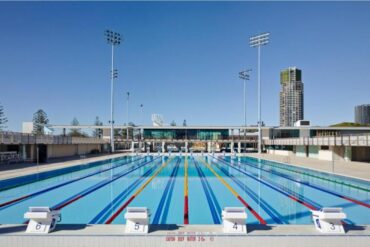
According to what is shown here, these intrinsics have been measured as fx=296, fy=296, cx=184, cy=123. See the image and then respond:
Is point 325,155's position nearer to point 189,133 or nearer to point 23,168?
point 23,168

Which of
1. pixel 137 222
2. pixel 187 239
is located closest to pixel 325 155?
pixel 187 239

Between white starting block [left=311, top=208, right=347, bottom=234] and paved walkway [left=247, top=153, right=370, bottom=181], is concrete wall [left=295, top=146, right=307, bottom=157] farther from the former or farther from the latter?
white starting block [left=311, top=208, right=347, bottom=234]

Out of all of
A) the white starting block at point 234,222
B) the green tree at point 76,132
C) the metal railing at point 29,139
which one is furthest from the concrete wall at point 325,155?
the green tree at point 76,132

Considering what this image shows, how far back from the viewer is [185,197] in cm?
977

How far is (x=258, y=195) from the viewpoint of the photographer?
33.6 ft

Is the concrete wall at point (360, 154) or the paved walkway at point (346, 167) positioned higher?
the concrete wall at point (360, 154)

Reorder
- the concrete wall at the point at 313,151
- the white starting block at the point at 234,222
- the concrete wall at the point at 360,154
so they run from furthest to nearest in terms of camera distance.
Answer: the concrete wall at the point at 313,151, the concrete wall at the point at 360,154, the white starting block at the point at 234,222

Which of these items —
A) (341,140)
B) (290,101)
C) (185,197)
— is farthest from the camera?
(290,101)

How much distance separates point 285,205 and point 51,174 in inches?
425

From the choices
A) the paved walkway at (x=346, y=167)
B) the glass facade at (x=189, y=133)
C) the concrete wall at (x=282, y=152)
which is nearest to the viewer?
the paved walkway at (x=346, y=167)

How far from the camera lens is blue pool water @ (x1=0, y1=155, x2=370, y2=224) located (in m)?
7.46

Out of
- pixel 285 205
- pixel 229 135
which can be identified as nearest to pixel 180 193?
pixel 285 205

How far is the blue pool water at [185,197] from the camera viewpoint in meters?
7.46

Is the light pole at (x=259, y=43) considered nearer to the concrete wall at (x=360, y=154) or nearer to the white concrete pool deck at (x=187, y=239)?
the concrete wall at (x=360, y=154)
